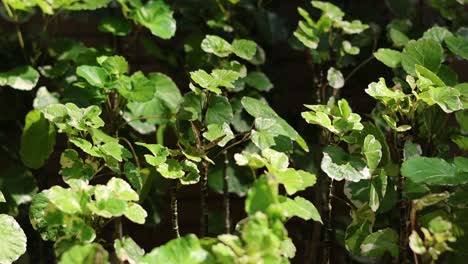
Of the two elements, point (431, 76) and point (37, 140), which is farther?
point (37, 140)

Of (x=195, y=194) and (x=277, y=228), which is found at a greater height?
(x=277, y=228)

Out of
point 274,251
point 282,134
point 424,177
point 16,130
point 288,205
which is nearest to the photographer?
point 274,251

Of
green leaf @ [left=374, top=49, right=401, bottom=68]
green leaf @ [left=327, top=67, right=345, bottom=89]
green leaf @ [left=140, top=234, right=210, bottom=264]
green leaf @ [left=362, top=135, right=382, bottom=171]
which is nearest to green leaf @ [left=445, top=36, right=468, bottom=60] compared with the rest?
green leaf @ [left=374, top=49, right=401, bottom=68]

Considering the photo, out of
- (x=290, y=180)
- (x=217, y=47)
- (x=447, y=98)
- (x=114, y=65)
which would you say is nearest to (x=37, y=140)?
(x=114, y=65)

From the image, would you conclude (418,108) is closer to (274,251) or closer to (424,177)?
(424,177)

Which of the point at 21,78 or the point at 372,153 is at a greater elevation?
the point at 372,153

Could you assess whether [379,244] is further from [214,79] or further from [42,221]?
[42,221]

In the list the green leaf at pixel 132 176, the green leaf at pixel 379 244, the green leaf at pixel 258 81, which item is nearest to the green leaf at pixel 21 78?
the green leaf at pixel 132 176

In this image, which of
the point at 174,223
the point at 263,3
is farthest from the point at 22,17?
the point at 174,223
